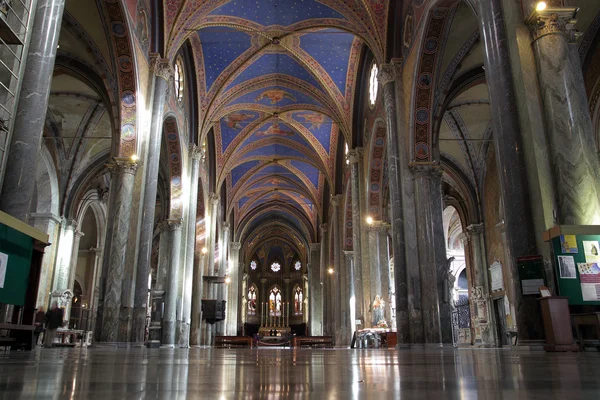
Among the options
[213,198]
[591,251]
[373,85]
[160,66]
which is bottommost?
[591,251]

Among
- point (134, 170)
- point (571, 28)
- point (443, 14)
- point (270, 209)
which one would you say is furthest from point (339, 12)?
point (270, 209)

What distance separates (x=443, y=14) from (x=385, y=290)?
8.16 meters

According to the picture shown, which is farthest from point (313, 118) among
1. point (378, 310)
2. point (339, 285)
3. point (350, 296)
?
point (378, 310)

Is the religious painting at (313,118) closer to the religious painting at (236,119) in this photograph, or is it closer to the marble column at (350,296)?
the religious painting at (236,119)

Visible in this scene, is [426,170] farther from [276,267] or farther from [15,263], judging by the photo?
[276,267]

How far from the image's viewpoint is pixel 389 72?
12.0 metres

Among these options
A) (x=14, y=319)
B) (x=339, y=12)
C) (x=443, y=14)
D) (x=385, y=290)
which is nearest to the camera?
(x=14, y=319)

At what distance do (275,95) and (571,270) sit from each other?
52.9ft

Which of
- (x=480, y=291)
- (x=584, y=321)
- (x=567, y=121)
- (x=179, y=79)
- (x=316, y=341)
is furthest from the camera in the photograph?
(x=316, y=341)

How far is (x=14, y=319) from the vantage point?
6.65m

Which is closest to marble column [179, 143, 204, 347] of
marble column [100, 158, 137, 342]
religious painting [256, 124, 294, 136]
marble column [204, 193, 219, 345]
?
marble column [204, 193, 219, 345]

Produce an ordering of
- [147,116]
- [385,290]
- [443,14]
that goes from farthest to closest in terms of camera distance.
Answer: [385,290] < [147,116] < [443,14]

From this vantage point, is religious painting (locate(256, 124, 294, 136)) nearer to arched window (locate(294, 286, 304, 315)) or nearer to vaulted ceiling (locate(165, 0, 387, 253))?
vaulted ceiling (locate(165, 0, 387, 253))

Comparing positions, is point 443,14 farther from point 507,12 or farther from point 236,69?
point 236,69
